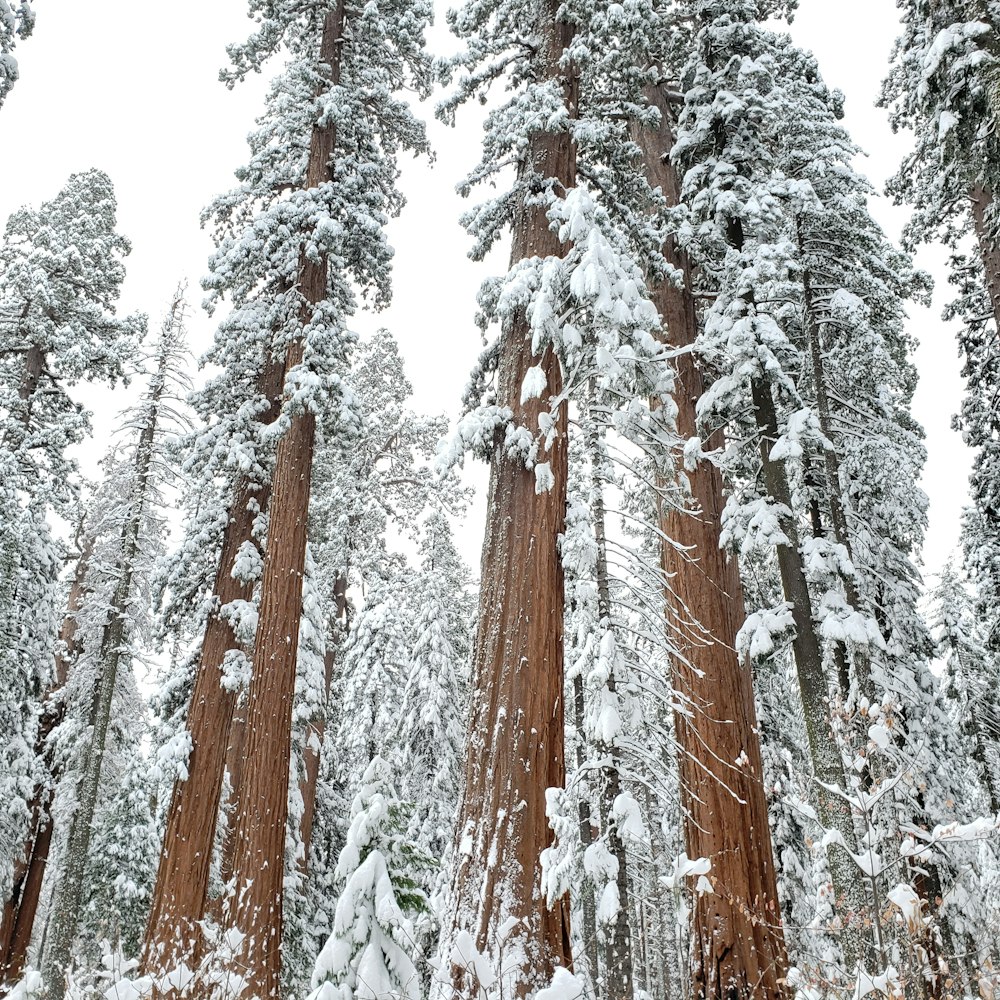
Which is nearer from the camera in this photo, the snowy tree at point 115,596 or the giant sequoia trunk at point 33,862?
the snowy tree at point 115,596

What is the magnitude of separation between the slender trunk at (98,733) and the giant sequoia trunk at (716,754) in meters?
13.0

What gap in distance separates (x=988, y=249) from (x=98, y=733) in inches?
740

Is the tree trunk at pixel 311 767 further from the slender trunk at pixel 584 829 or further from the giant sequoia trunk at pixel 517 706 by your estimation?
the giant sequoia trunk at pixel 517 706

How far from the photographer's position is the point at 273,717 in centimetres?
825

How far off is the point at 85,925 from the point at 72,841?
4.62 m

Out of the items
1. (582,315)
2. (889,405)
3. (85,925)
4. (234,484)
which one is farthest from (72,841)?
(889,405)

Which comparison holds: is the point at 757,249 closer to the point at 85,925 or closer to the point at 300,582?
the point at 300,582

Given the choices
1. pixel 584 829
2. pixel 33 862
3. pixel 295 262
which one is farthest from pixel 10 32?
pixel 33 862

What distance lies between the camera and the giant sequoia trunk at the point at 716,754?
601cm

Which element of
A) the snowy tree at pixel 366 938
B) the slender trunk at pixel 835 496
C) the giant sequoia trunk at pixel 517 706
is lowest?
the snowy tree at pixel 366 938

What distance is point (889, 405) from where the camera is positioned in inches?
505

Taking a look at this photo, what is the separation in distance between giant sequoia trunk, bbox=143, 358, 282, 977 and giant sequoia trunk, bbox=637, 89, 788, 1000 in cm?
550

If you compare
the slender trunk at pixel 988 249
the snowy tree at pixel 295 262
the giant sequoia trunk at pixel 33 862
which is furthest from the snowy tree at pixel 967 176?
the giant sequoia trunk at pixel 33 862

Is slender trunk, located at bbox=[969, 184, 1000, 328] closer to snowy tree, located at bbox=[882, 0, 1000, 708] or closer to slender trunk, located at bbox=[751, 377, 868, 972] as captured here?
snowy tree, located at bbox=[882, 0, 1000, 708]
